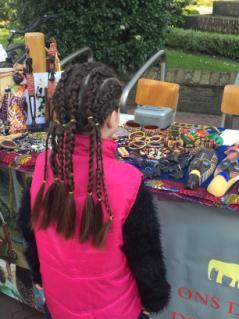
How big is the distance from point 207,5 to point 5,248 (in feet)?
29.6

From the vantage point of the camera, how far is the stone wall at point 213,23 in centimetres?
754

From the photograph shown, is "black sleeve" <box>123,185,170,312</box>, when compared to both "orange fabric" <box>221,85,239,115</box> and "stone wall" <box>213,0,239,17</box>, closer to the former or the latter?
"orange fabric" <box>221,85,239,115</box>

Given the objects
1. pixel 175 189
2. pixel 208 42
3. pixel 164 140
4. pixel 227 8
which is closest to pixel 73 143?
pixel 175 189

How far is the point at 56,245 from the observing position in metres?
1.35

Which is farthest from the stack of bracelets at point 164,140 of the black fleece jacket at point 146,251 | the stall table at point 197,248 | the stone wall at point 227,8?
the stone wall at point 227,8

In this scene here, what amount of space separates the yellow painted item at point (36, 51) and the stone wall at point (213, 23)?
19.0 feet

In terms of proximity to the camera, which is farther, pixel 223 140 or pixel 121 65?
pixel 121 65

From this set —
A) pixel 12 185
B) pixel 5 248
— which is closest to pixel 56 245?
pixel 12 185

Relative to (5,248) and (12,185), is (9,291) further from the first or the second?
(12,185)

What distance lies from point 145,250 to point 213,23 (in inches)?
280

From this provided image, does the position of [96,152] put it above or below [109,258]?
above

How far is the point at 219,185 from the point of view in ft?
5.89

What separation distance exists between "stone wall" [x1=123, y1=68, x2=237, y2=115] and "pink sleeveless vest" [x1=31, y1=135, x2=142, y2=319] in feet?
15.3

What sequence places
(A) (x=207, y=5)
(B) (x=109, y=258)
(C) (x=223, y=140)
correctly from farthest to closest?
(A) (x=207, y=5), (C) (x=223, y=140), (B) (x=109, y=258)
